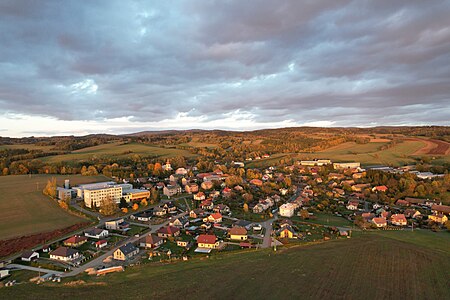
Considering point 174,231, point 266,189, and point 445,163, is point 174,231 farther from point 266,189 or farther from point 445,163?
point 445,163

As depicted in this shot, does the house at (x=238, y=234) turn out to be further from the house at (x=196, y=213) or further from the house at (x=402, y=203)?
the house at (x=402, y=203)

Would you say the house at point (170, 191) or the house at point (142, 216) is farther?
the house at point (170, 191)

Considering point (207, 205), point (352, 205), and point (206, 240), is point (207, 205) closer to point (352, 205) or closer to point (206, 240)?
point (206, 240)

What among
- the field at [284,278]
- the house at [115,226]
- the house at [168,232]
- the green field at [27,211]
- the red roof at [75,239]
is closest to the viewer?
the field at [284,278]

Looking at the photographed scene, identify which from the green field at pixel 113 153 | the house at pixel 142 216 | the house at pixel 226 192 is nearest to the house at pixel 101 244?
the house at pixel 142 216

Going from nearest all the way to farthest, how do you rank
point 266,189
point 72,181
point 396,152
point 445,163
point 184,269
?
point 184,269 → point 266,189 → point 72,181 → point 445,163 → point 396,152

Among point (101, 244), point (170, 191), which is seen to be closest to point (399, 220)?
point (101, 244)

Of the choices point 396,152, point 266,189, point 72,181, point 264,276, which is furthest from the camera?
point 396,152

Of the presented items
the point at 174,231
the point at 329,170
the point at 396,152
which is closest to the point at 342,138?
the point at 396,152
